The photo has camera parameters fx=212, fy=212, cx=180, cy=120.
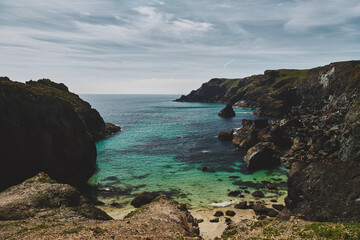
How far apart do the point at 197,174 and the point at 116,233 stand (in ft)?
107

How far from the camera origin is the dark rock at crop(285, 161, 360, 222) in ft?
86.3

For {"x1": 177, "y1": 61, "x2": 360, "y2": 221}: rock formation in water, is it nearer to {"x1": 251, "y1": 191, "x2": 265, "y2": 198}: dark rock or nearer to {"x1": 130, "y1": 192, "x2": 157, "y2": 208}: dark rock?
{"x1": 251, "y1": 191, "x2": 265, "y2": 198}: dark rock

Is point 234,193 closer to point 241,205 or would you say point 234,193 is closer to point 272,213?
point 241,205

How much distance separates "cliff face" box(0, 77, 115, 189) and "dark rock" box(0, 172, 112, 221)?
11.9 m

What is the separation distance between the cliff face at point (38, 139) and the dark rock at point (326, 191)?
4404 cm

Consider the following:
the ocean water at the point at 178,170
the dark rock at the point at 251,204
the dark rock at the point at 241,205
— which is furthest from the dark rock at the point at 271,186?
the dark rock at the point at 241,205

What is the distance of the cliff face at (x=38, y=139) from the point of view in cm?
4016

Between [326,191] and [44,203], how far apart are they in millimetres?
37874

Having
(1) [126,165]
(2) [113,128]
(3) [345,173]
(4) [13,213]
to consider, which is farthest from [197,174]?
(2) [113,128]

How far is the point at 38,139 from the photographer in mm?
43000

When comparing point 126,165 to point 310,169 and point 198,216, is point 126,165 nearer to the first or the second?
point 198,216

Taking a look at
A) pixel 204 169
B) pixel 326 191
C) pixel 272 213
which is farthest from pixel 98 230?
pixel 204 169

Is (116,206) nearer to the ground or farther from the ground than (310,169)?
nearer to the ground

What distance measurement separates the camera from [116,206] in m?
38.7
